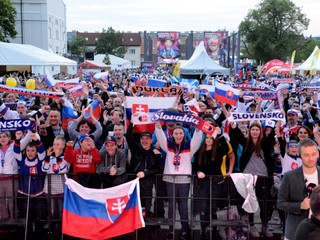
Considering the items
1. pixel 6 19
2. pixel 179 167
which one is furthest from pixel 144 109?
pixel 6 19

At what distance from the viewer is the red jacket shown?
6.56 metres

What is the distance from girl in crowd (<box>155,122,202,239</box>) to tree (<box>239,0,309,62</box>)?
7805 cm

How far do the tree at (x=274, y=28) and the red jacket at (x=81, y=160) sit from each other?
7863 cm

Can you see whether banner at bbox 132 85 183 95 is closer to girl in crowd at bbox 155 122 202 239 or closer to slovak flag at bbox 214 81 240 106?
slovak flag at bbox 214 81 240 106

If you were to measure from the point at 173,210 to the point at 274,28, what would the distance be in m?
81.8

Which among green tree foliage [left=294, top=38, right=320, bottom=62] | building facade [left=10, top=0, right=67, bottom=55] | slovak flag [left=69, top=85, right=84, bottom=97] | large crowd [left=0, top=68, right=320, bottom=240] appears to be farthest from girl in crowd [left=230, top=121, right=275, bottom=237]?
green tree foliage [left=294, top=38, right=320, bottom=62]

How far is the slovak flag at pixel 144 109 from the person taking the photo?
7.34 metres

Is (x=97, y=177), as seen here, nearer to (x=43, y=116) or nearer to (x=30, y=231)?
(x=30, y=231)

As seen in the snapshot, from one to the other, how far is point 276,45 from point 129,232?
79708 millimetres

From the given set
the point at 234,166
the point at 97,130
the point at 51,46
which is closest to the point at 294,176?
the point at 234,166

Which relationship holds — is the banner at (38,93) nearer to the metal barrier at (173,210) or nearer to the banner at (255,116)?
the metal barrier at (173,210)

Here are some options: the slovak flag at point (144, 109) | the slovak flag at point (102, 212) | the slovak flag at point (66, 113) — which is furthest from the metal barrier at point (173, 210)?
the slovak flag at point (66, 113)

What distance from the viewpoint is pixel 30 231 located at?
21.2 ft

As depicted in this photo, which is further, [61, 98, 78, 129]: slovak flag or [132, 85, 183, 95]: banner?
[132, 85, 183, 95]: banner
